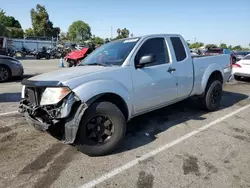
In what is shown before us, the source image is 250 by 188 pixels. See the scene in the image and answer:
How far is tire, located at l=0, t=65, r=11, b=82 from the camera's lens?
10.1 metres

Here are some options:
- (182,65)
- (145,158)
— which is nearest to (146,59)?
(182,65)

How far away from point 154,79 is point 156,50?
0.66m

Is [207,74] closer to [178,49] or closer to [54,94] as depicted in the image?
[178,49]

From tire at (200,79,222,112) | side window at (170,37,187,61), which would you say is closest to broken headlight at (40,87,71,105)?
side window at (170,37,187,61)

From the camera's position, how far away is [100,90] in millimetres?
3494

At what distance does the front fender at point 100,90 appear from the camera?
3.33 meters

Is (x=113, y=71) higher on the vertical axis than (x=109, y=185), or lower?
higher

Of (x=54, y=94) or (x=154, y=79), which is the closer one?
(x=54, y=94)

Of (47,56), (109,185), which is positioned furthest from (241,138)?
(47,56)

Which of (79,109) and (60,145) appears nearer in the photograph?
(79,109)

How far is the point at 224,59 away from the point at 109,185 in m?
4.94

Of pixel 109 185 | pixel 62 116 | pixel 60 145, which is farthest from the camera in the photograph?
pixel 60 145

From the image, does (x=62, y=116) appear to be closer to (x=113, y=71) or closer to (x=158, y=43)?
(x=113, y=71)

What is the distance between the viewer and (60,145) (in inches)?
157
